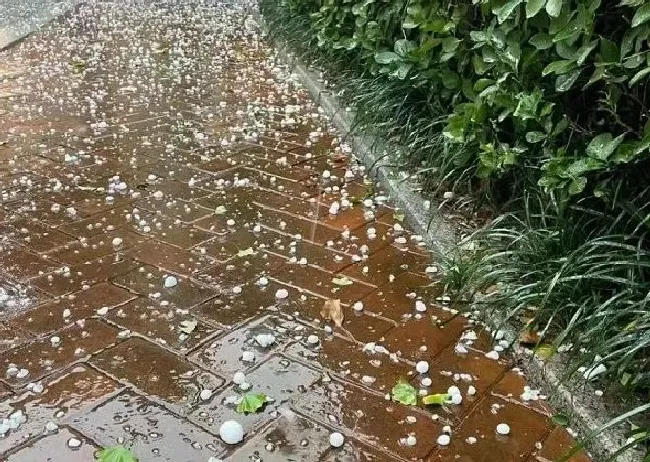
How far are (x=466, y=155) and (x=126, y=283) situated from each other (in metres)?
1.58

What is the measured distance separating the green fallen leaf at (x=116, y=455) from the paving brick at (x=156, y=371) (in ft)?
0.86

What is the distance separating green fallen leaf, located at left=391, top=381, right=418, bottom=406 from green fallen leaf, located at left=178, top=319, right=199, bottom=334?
0.77 m

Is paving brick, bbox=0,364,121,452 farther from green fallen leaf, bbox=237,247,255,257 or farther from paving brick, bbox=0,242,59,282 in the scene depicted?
green fallen leaf, bbox=237,247,255,257

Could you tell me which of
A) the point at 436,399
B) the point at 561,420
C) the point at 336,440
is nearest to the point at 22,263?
the point at 336,440

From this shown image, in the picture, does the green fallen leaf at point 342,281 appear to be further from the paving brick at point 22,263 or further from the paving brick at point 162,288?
the paving brick at point 22,263

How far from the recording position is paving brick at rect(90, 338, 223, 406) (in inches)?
85.0

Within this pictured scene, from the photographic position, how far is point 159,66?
693 centimetres

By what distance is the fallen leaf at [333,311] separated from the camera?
8.39 feet

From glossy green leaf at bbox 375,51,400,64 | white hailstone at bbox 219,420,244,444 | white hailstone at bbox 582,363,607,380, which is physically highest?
glossy green leaf at bbox 375,51,400,64

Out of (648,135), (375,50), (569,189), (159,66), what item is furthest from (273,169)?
(159,66)

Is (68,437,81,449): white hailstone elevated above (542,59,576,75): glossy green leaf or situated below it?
below

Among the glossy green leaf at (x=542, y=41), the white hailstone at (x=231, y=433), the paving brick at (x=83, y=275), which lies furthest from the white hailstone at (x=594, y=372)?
the paving brick at (x=83, y=275)

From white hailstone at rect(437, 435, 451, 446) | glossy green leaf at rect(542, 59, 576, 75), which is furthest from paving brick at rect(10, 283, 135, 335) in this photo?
glossy green leaf at rect(542, 59, 576, 75)

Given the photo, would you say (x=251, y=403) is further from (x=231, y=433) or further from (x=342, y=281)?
(x=342, y=281)
